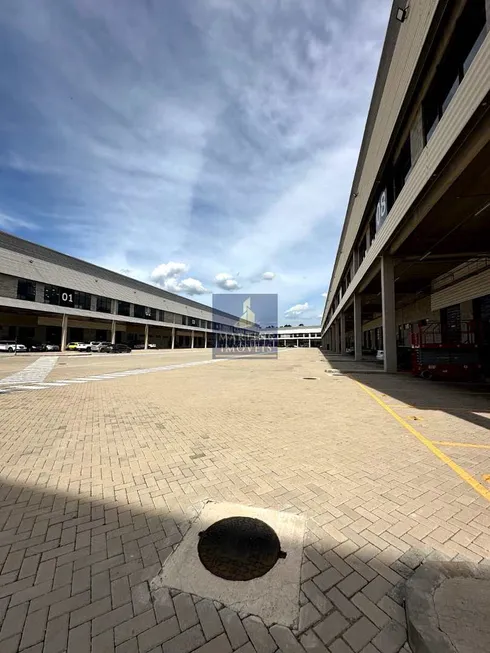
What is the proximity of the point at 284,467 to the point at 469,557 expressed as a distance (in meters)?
2.38

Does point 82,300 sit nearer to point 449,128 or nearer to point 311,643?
point 449,128

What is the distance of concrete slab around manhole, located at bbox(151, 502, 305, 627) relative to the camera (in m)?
2.16

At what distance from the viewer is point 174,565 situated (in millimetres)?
2568

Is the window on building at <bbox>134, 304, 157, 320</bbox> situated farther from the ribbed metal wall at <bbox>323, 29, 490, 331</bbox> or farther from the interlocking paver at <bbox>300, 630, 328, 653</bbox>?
the interlocking paver at <bbox>300, 630, 328, 653</bbox>

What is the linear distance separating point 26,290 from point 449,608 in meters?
45.3

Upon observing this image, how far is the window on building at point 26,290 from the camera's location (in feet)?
118

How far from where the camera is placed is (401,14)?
33.8 ft

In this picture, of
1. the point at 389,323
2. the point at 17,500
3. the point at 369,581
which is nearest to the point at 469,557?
the point at 369,581

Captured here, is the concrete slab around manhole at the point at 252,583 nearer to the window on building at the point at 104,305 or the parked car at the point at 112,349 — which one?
the parked car at the point at 112,349

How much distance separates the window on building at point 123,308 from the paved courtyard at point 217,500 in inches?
1905

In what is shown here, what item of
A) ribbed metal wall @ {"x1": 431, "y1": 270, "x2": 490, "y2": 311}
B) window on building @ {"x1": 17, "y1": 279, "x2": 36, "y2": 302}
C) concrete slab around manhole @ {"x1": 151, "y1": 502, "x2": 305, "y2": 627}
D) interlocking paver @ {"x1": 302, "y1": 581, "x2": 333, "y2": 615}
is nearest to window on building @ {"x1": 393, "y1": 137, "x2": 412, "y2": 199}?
ribbed metal wall @ {"x1": 431, "y1": 270, "x2": 490, "y2": 311}

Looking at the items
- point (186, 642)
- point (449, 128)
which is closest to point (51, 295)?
point (449, 128)

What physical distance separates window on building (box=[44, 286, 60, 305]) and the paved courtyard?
37.9 meters

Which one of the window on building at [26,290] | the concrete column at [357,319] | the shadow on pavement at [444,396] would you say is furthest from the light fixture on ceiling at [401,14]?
the window on building at [26,290]
